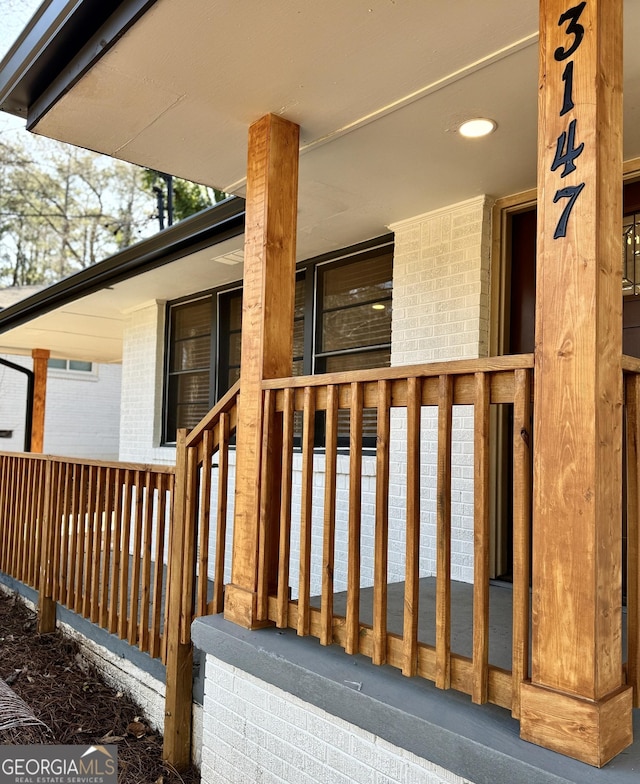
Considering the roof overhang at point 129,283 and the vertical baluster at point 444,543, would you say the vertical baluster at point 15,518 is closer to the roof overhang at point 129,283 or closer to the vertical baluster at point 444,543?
the roof overhang at point 129,283

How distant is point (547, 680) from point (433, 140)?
7.79ft

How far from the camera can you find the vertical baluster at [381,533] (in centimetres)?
223

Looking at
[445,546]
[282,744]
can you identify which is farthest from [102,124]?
[282,744]

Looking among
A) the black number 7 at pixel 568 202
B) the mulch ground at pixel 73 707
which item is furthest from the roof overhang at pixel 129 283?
the mulch ground at pixel 73 707

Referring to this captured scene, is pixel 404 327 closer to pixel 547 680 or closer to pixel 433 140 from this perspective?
pixel 433 140

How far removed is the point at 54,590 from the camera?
4598 millimetres

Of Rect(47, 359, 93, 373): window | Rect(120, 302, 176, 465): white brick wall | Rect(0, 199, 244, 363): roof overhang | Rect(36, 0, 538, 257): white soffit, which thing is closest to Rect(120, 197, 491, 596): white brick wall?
Rect(36, 0, 538, 257): white soffit

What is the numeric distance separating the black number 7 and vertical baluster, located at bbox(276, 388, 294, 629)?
128 centimetres

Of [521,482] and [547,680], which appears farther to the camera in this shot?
[521,482]

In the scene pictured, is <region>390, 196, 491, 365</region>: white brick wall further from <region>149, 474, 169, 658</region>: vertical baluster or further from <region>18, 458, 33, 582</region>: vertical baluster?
<region>18, 458, 33, 582</region>: vertical baluster

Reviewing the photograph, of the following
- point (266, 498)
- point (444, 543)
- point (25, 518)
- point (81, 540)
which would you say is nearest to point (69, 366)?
point (25, 518)

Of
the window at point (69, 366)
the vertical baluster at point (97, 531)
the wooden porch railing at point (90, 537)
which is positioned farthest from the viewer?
the window at point (69, 366)

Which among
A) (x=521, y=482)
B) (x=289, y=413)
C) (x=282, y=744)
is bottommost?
(x=282, y=744)

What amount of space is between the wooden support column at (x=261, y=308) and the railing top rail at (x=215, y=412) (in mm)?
128
